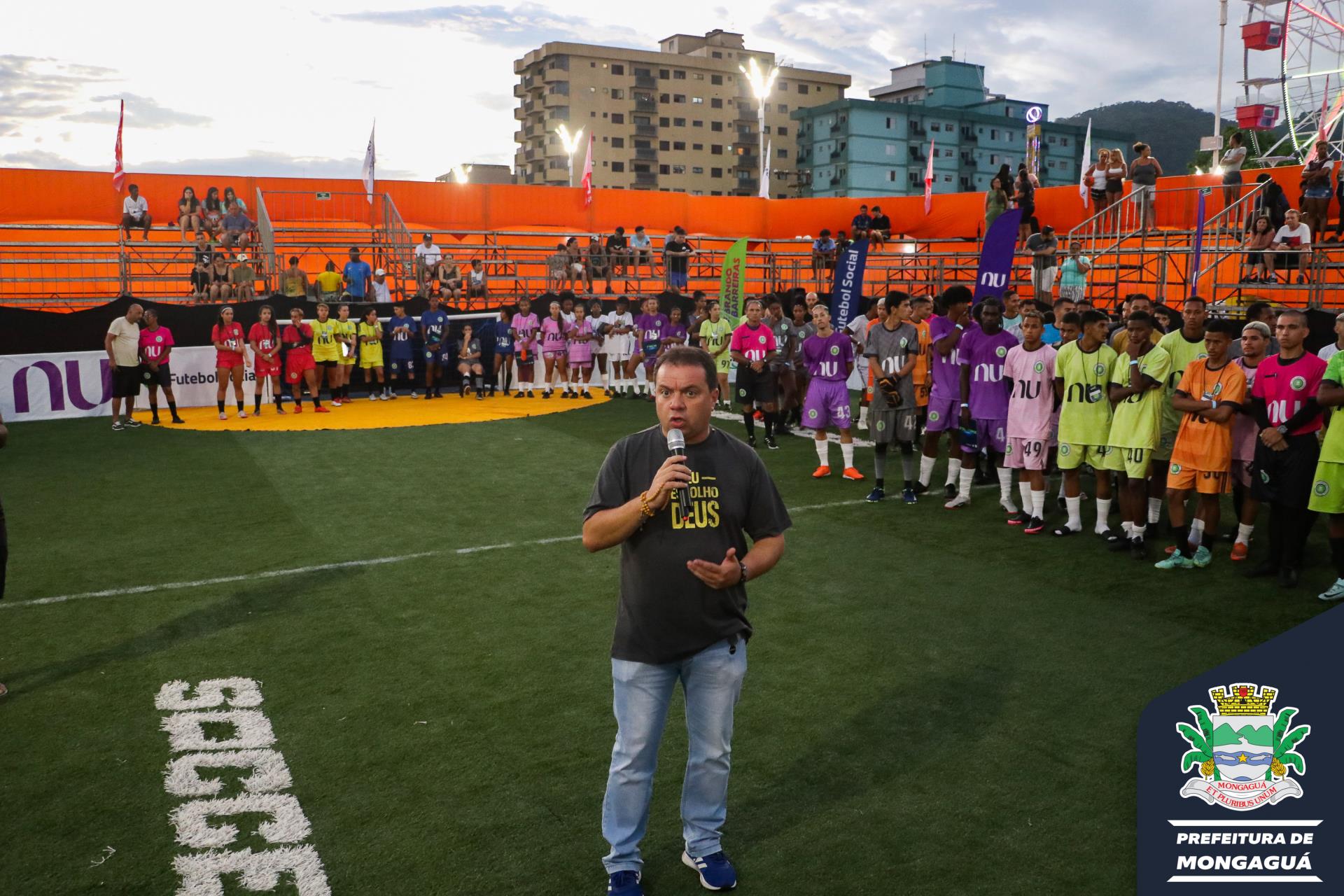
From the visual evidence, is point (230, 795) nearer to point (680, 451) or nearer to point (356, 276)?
point (680, 451)

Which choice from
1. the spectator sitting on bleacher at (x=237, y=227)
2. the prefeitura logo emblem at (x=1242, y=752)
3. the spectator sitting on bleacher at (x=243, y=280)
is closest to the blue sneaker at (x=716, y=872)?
the prefeitura logo emblem at (x=1242, y=752)

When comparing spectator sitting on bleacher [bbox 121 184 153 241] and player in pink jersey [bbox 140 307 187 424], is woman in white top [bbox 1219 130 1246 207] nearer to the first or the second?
player in pink jersey [bbox 140 307 187 424]

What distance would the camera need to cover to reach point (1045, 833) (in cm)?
451

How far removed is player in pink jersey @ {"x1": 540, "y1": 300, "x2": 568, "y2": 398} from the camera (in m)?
20.8

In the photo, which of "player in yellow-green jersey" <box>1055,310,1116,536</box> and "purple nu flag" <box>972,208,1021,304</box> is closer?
"player in yellow-green jersey" <box>1055,310,1116,536</box>

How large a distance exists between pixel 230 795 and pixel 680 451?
2.87 metres

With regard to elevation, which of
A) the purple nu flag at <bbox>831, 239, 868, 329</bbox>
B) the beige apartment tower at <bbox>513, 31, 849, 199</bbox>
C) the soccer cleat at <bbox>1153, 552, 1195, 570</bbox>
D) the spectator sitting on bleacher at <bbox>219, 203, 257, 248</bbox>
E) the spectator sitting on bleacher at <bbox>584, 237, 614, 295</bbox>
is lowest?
the soccer cleat at <bbox>1153, 552, 1195, 570</bbox>

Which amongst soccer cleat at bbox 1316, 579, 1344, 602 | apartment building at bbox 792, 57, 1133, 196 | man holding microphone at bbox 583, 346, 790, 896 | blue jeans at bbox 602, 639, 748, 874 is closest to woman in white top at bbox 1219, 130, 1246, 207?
soccer cleat at bbox 1316, 579, 1344, 602

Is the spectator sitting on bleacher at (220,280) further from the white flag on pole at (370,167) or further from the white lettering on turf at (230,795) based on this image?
the white lettering on turf at (230,795)

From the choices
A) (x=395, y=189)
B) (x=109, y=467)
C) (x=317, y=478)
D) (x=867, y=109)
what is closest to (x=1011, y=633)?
(x=317, y=478)

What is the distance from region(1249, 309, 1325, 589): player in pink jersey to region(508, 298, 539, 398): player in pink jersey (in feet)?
49.1

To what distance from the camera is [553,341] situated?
68.6 feet

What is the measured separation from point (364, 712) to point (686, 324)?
55.4 feet

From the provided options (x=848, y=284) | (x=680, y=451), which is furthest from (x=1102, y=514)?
(x=680, y=451)
